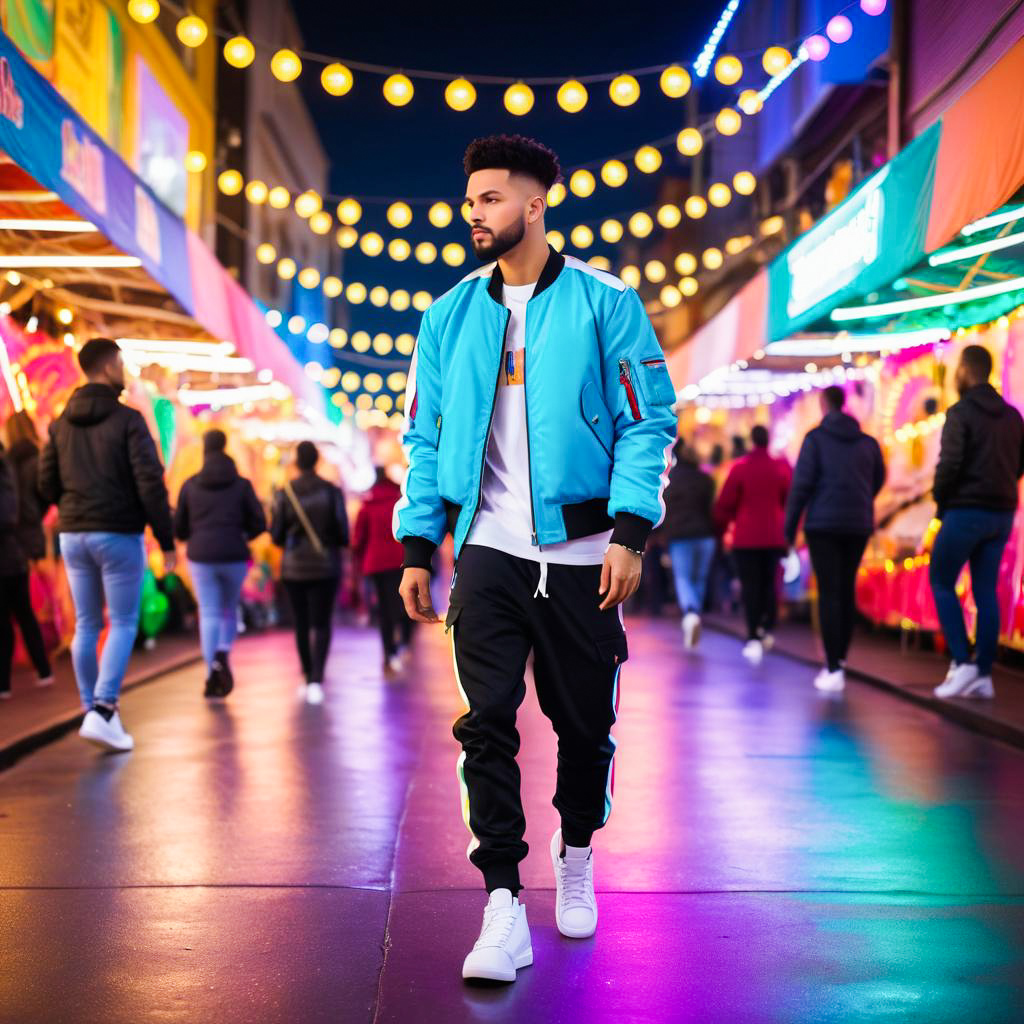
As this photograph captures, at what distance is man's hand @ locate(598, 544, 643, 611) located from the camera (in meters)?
3.88

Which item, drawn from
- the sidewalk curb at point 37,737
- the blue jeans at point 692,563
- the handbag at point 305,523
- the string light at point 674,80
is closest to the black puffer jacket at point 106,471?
the sidewalk curb at point 37,737

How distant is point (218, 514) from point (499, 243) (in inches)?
279

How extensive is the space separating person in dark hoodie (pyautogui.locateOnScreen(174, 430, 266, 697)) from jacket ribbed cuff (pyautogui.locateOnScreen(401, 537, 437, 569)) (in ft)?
22.1

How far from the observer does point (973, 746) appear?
8.05 metres

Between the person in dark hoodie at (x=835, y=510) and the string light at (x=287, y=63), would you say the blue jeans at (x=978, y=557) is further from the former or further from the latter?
the string light at (x=287, y=63)

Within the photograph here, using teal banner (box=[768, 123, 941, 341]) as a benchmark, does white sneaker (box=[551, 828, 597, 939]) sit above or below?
below

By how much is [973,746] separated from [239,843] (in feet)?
13.8

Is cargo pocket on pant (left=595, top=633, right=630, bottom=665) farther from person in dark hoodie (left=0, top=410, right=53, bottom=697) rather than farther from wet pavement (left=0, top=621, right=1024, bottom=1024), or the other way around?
person in dark hoodie (left=0, top=410, right=53, bottom=697)

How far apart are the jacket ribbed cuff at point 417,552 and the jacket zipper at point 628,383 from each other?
0.65 metres

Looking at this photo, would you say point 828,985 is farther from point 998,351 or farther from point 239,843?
point 998,351

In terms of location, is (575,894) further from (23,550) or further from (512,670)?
(23,550)

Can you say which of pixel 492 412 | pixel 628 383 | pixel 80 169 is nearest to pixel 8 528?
pixel 80 169

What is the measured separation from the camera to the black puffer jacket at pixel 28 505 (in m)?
10.9

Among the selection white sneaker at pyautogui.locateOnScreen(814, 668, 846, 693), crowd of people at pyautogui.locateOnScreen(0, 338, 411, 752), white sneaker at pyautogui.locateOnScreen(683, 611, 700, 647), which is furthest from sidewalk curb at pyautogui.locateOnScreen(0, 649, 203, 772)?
white sneaker at pyautogui.locateOnScreen(683, 611, 700, 647)
